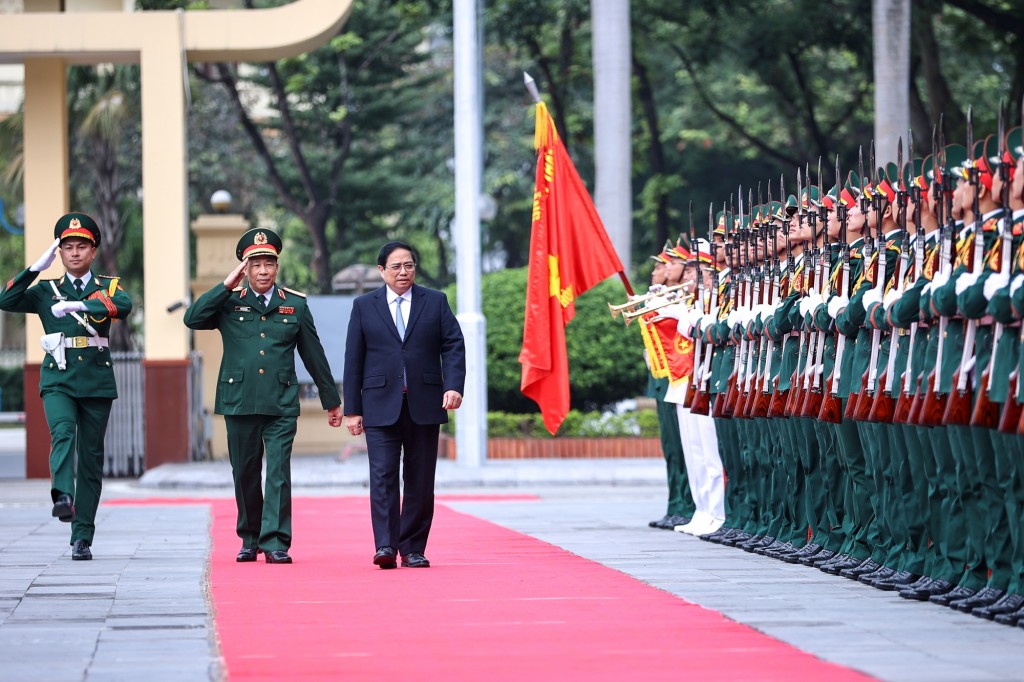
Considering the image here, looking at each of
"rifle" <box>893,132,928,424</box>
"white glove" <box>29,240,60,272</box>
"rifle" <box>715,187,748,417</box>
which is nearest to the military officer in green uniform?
"white glove" <box>29,240,60,272</box>

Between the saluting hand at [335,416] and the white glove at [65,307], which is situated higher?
the white glove at [65,307]

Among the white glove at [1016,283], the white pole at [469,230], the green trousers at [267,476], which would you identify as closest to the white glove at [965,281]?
the white glove at [1016,283]

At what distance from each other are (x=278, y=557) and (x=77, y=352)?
181 centimetres

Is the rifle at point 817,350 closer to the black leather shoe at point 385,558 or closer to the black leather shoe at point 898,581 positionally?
the black leather shoe at point 898,581

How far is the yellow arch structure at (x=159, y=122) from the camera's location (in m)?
21.5

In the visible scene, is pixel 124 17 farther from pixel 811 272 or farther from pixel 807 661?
pixel 807 661

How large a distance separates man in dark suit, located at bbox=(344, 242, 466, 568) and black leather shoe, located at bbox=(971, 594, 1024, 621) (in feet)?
11.9

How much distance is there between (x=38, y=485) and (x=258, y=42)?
601 centimetres

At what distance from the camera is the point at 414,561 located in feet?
34.3

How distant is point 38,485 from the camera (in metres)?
20.6

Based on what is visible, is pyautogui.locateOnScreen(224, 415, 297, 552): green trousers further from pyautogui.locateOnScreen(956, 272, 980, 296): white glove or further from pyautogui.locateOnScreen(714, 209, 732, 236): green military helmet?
pyautogui.locateOnScreen(956, 272, 980, 296): white glove

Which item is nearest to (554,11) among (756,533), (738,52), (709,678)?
(738,52)

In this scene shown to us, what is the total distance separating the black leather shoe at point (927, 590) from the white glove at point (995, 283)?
159cm

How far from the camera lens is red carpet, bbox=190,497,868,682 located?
6586mm
